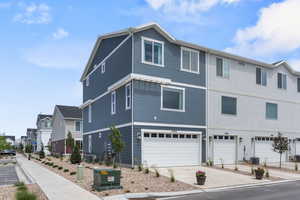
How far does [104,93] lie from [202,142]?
34.1 ft

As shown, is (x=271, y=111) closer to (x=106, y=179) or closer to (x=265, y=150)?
(x=265, y=150)

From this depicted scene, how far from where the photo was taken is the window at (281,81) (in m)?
30.8

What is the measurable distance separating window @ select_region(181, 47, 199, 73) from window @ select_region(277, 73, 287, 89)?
11180 millimetres

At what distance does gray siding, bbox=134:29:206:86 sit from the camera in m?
21.6

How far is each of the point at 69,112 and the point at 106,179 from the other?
38997 mm

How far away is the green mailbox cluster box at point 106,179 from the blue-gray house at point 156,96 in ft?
24.1

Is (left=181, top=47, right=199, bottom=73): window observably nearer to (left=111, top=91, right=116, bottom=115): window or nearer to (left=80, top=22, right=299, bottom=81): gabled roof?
(left=80, top=22, right=299, bottom=81): gabled roof

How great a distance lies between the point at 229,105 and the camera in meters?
26.6

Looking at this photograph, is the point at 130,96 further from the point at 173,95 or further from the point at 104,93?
the point at 104,93

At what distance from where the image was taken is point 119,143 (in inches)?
770

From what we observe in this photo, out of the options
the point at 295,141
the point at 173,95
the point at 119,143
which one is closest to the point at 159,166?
the point at 119,143

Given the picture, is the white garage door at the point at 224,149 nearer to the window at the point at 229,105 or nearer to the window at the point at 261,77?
the window at the point at 229,105

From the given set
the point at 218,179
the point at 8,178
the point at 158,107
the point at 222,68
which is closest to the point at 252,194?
the point at 218,179

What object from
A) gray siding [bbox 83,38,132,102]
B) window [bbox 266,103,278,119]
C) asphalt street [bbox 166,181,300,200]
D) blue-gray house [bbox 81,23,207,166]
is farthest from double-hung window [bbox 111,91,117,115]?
window [bbox 266,103,278,119]
